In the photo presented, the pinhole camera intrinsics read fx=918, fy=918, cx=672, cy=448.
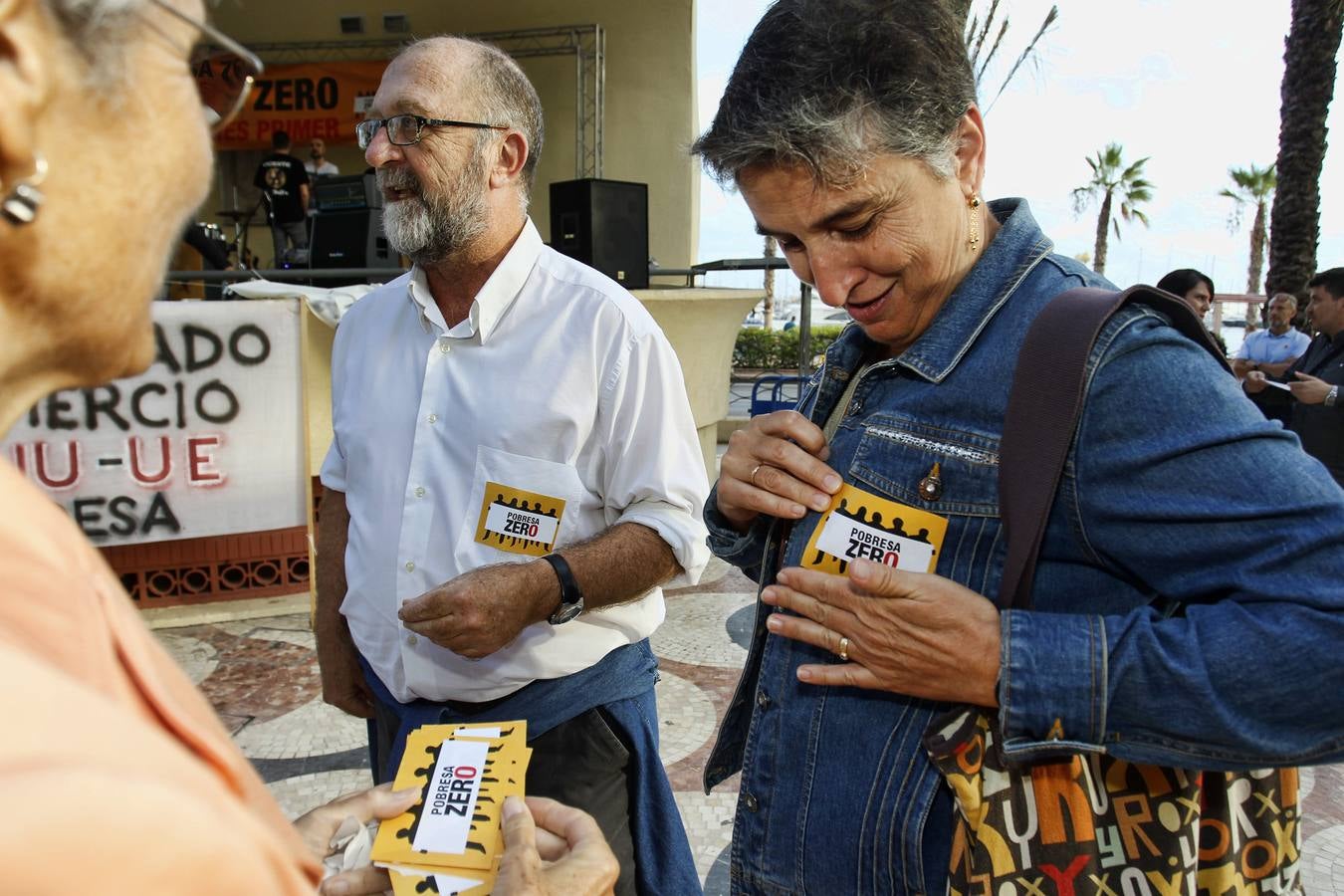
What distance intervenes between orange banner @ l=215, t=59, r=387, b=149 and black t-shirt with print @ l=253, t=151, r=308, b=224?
1551 millimetres

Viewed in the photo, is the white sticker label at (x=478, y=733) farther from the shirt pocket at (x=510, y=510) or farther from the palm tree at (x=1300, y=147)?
the palm tree at (x=1300, y=147)

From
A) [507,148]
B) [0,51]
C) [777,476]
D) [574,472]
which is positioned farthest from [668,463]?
[0,51]

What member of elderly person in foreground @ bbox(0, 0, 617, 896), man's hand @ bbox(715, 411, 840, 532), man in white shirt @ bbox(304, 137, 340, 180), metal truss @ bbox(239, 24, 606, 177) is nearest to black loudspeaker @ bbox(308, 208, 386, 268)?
metal truss @ bbox(239, 24, 606, 177)

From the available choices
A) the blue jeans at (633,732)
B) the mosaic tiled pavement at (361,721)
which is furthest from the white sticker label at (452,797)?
the mosaic tiled pavement at (361,721)

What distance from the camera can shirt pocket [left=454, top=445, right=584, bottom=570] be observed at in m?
1.93

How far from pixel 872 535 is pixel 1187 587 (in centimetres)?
38

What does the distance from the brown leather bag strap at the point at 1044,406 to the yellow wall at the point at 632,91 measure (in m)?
9.74

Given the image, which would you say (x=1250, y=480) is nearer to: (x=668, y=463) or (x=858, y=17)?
(x=858, y=17)

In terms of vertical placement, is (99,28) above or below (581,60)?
below

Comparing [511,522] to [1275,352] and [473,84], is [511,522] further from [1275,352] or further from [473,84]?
[1275,352]

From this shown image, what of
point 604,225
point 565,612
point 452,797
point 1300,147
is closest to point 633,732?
point 565,612

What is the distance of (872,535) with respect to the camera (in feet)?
4.19

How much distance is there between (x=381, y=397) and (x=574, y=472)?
0.48m

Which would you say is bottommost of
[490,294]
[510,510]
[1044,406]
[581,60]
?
[510,510]
